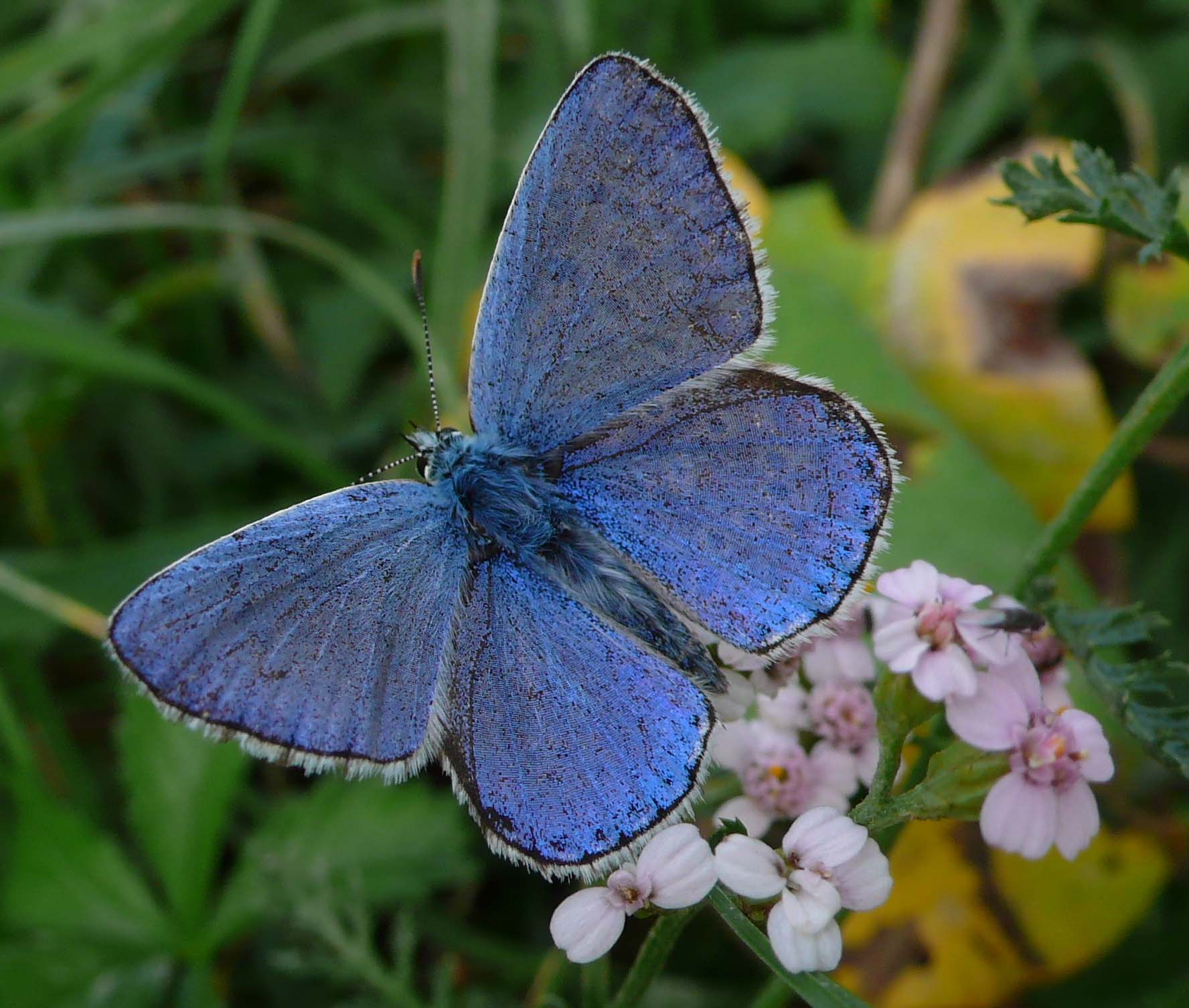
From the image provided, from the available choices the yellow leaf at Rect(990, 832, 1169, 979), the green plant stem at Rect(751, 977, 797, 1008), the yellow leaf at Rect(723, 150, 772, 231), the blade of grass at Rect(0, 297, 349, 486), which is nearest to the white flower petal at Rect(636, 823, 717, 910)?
the green plant stem at Rect(751, 977, 797, 1008)

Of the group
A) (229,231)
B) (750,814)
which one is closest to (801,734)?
(750,814)

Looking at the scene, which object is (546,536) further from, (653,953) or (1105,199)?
(1105,199)

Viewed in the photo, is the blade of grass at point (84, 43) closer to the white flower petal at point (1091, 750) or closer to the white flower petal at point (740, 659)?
the white flower petal at point (740, 659)

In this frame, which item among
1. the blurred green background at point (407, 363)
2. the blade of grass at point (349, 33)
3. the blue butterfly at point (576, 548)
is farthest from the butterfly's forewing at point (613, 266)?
the blade of grass at point (349, 33)

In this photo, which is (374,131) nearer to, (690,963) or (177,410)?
(177,410)

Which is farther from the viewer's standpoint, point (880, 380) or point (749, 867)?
point (880, 380)

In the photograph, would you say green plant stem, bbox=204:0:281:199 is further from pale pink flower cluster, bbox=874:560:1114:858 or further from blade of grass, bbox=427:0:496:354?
pale pink flower cluster, bbox=874:560:1114:858
